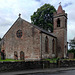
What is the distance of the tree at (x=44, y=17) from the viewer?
43250mm

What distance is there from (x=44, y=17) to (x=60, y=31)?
13.8m

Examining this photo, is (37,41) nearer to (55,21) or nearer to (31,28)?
(31,28)

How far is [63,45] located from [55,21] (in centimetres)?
780

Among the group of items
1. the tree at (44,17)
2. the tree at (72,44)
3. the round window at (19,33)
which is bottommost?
the tree at (72,44)

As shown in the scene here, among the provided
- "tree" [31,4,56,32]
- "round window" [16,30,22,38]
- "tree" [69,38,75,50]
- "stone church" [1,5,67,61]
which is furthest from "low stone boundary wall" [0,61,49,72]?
"tree" [31,4,56,32]

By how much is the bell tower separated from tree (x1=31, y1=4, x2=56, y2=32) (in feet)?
30.4

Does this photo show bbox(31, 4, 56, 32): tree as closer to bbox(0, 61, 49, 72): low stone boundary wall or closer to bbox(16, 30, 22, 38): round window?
bbox(16, 30, 22, 38): round window

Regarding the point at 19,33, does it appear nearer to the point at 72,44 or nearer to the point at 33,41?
the point at 33,41

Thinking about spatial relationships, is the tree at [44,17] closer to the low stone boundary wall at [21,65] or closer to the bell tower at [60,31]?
the bell tower at [60,31]

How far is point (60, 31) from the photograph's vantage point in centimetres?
3238

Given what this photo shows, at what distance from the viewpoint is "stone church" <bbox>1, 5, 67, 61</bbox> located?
24334 millimetres

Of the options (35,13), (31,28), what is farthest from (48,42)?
(35,13)

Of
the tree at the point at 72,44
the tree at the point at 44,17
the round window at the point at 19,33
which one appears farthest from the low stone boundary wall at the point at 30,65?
the tree at the point at 44,17

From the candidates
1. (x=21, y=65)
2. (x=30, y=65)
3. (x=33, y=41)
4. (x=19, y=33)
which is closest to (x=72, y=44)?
(x=33, y=41)
